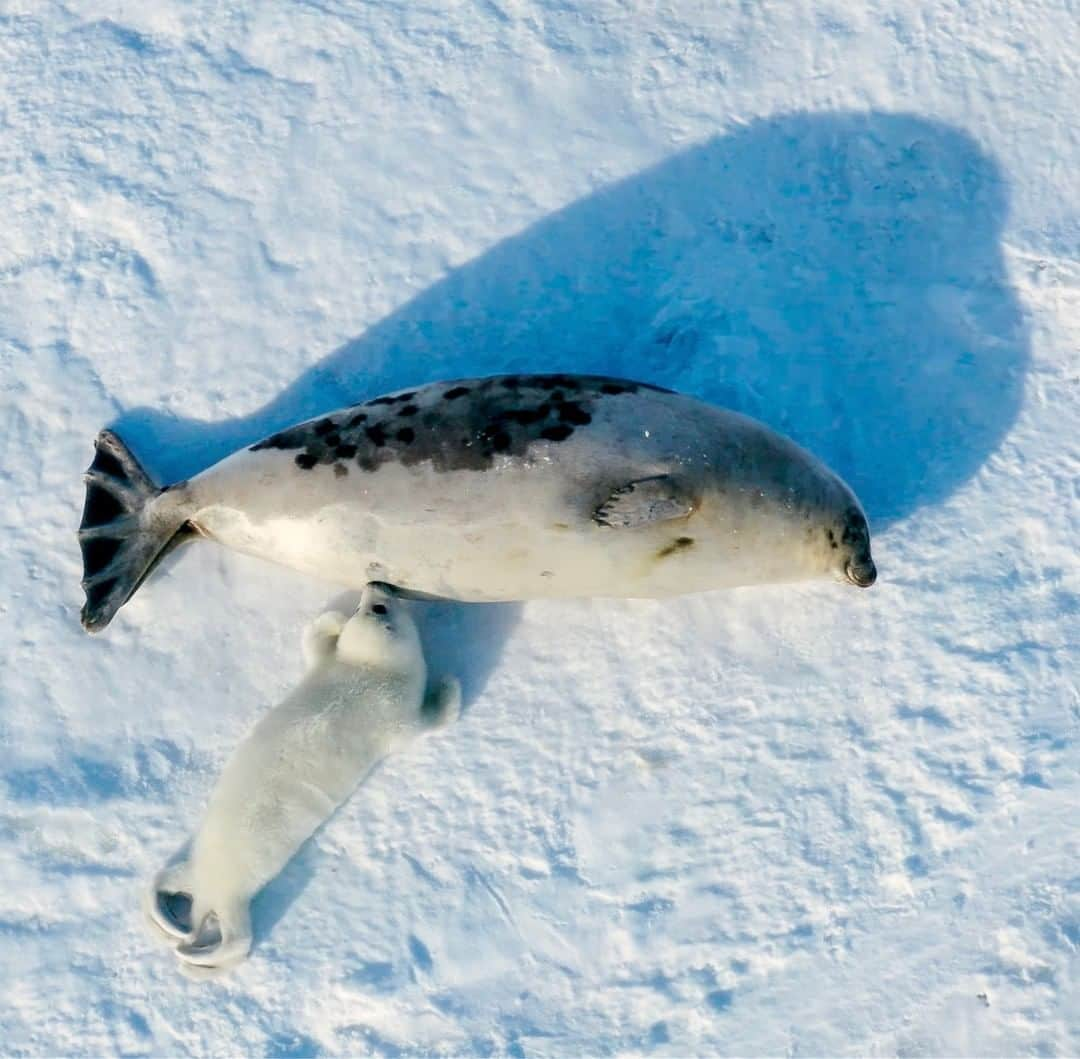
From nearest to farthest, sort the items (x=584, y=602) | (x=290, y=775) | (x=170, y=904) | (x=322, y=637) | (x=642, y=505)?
(x=642, y=505) < (x=290, y=775) < (x=170, y=904) < (x=322, y=637) < (x=584, y=602)

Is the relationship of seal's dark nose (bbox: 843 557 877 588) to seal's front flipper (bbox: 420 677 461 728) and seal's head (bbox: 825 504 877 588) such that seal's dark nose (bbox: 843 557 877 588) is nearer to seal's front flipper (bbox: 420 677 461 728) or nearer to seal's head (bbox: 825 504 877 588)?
seal's head (bbox: 825 504 877 588)

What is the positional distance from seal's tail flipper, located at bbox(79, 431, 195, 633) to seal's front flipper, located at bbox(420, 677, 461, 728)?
4.43 feet

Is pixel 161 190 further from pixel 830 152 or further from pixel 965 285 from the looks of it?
pixel 965 285

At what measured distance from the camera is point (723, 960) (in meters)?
4.91

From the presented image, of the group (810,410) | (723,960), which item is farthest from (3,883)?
(810,410)

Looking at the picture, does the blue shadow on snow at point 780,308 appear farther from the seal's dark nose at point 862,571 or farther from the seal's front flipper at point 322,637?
the seal's front flipper at point 322,637

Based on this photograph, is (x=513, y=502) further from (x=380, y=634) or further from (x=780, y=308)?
(x=780, y=308)

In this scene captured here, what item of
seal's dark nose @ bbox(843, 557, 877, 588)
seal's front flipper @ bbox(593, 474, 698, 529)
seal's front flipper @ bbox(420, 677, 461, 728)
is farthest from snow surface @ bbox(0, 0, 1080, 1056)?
seal's front flipper @ bbox(593, 474, 698, 529)

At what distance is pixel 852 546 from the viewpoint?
485cm

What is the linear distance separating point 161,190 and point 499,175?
168cm

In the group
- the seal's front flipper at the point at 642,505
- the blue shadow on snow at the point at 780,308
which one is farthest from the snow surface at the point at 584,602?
the seal's front flipper at the point at 642,505

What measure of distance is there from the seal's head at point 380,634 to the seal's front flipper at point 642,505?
3.23 ft

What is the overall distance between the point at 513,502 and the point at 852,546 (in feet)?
5.09

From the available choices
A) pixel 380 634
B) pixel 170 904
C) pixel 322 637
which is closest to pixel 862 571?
pixel 380 634
